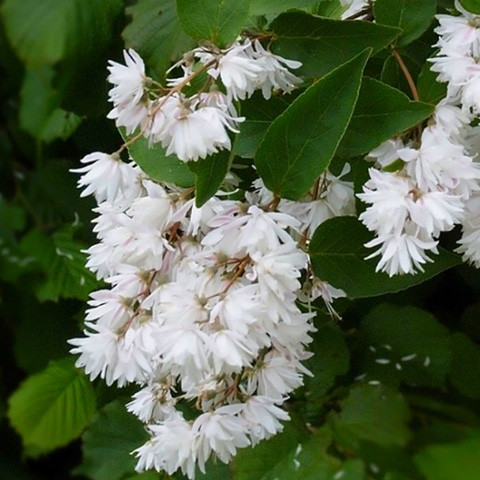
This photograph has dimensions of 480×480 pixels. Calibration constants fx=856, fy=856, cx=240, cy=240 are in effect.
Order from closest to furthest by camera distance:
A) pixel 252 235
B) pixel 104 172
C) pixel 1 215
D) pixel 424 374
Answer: pixel 252 235 < pixel 104 172 < pixel 424 374 < pixel 1 215

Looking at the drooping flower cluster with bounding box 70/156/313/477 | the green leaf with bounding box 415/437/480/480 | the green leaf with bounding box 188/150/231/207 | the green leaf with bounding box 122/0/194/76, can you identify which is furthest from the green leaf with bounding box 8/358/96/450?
the green leaf with bounding box 415/437/480/480

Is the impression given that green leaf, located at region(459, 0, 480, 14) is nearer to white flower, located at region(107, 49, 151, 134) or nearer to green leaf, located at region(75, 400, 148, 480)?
white flower, located at region(107, 49, 151, 134)

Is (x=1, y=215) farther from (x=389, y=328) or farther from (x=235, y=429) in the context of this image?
(x=235, y=429)

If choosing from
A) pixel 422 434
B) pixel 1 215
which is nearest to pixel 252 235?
pixel 422 434

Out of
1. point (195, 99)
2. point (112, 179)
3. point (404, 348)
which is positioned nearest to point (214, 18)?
point (195, 99)

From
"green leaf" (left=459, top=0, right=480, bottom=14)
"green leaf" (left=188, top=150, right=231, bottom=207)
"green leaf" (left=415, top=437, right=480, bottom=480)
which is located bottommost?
"green leaf" (left=415, top=437, right=480, bottom=480)

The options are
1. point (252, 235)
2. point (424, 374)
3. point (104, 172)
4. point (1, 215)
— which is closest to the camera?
point (252, 235)
